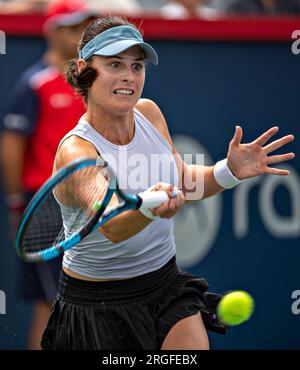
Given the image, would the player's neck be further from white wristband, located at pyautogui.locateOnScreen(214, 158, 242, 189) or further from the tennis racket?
white wristband, located at pyautogui.locateOnScreen(214, 158, 242, 189)

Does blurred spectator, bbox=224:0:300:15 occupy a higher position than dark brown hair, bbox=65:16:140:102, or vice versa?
blurred spectator, bbox=224:0:300:15

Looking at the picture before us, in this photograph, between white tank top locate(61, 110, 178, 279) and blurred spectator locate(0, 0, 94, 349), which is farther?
blurred spectator locate(0, 0, 94, 349)

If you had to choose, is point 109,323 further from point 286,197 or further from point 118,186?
point 286,197

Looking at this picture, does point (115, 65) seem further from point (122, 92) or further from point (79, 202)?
point (79, 202)

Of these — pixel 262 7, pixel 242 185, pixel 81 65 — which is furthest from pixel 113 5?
pixel 81 65

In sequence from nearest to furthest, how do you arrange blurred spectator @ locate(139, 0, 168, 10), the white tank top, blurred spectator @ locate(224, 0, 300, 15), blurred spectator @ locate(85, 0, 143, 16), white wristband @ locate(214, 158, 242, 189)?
the white tank top → white wristband @ locate(214, 158, 242, 189) → blurred spectator @ locate(85, 0, 143, 16) → blurred spectator @ locate(224, 0, 300, 15) → blurred spectator @ locate(139, 0, 168, 10)

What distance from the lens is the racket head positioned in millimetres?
3367

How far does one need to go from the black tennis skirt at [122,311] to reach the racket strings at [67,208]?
19 cm

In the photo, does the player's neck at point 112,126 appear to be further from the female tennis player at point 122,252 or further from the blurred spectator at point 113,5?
the blurred spectator at point 113,5

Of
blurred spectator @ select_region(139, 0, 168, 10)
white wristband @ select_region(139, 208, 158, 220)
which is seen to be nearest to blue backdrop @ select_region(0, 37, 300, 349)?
blurred spectator @ select_region(139, 0, 168, 10)

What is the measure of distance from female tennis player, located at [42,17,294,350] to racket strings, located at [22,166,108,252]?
0.08 meters

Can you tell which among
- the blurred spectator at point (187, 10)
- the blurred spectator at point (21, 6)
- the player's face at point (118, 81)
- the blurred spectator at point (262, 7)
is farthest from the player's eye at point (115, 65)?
the blurred spectator at point (262, 7)
